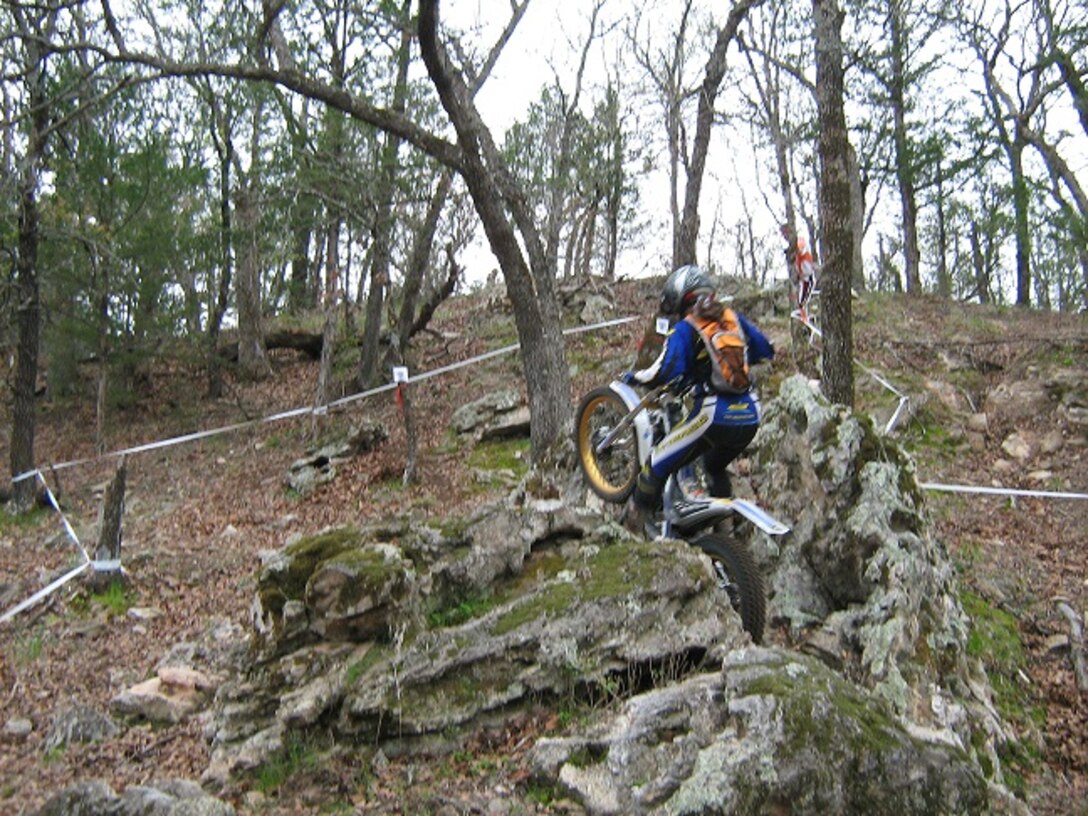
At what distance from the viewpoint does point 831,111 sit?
30.5ft

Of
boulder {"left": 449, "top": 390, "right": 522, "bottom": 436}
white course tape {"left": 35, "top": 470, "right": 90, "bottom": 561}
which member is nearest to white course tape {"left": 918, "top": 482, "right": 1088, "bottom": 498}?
boulder {"left": 449, "top": 390, "right": 522, "bottom": 436}

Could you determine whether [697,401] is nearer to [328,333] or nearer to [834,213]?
[834,213]

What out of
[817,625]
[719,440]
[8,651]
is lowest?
[8,651]

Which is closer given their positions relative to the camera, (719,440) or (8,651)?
(719,440)

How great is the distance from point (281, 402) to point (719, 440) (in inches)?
541

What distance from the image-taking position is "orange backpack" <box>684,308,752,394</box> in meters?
5.36

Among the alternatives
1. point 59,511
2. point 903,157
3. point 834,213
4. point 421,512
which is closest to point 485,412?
point 59,511

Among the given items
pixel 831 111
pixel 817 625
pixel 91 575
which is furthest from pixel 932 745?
pixel 91 575

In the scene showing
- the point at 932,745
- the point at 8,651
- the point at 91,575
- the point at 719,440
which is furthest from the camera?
the point at 91,575

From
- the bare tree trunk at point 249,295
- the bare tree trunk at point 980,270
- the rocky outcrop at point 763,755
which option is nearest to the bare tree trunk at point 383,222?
the bare tree trunk at point 249,295

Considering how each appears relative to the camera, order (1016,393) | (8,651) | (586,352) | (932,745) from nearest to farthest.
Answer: (932,745)
(8,651)
(1016,393)
(586,352)

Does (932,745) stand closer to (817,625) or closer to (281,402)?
(817,625)

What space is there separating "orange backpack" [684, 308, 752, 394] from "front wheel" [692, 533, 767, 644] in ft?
2.79

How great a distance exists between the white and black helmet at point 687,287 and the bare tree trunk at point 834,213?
3887 mm
